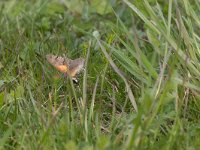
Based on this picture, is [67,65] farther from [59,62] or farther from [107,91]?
[107,91]

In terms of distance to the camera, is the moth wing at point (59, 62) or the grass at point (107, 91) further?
the moth wing at point (59, 62)

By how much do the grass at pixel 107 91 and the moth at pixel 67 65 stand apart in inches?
1.5

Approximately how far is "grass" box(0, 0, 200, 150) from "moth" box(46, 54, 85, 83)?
38 millimetres

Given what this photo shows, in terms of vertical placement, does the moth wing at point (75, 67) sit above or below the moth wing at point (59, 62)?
below

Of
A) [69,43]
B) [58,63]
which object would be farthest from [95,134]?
[69,43]

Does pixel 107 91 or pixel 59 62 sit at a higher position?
pixel 59 62

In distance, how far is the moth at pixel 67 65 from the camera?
243 cm

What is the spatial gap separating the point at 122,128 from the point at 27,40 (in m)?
1.12

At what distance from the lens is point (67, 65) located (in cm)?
242

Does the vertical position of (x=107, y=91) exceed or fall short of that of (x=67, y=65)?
it falls short

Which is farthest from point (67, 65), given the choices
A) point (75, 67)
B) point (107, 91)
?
point (107, 91)

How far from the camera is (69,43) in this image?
3023 millimetres

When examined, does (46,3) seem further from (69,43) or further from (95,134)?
(95,134)

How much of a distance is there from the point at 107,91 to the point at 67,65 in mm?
188
